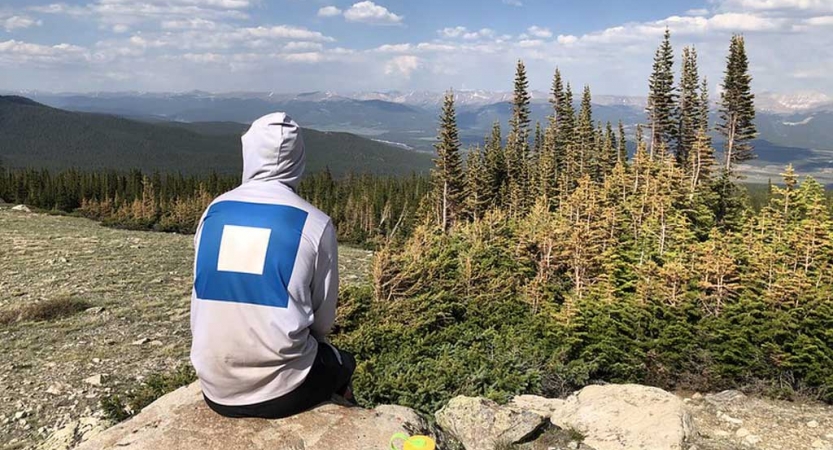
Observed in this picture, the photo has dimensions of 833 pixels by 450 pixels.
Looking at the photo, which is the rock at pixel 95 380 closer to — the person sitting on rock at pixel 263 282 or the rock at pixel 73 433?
the rock at pixel 73 433

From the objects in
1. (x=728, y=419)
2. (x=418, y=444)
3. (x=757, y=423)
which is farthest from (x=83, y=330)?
(x=757, y=423)

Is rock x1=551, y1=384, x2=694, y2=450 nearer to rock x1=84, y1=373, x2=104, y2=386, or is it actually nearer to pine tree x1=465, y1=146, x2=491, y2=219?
rock x1=84, y1=373, x2=104, y2=386

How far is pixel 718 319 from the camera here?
15.3 m

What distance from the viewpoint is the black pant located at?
443 centimetres

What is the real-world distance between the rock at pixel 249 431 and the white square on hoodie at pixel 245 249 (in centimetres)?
137

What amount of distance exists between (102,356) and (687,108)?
185 ft

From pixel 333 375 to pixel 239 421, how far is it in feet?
2.71

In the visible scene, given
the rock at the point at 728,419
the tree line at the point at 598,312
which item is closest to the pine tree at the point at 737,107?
the tree line at the point at 598,312

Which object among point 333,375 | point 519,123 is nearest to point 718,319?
point 333,375

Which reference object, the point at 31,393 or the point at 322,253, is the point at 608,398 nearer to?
the point at 322,253

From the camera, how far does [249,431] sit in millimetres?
4387

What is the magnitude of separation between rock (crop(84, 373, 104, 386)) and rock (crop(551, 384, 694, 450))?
10.9 meters

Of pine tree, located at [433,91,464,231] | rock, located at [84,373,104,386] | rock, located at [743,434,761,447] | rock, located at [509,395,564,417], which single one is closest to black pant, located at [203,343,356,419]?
rock, located at [509,395,564,417]

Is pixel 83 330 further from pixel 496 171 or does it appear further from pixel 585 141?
pixel 585 141
